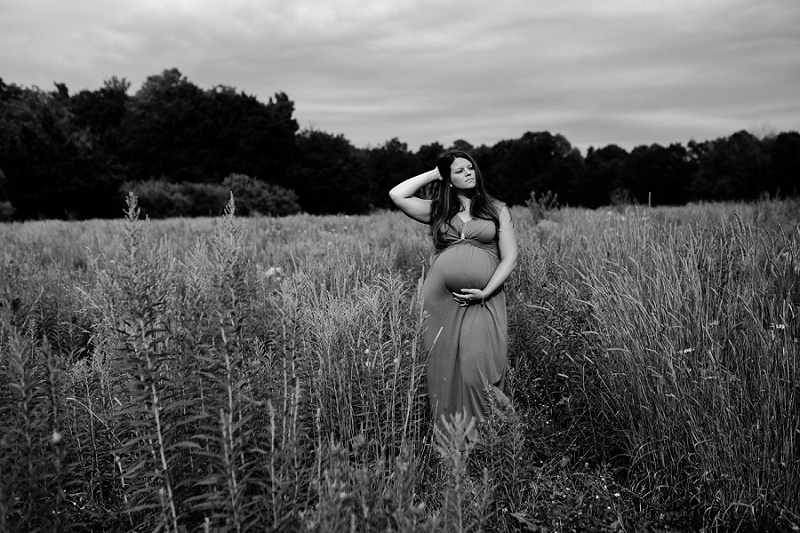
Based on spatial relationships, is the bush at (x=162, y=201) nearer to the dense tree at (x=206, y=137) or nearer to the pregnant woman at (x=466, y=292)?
the dense tree at (x=206, y=137)

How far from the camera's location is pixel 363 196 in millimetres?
54031

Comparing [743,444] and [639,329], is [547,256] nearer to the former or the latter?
[639,329]

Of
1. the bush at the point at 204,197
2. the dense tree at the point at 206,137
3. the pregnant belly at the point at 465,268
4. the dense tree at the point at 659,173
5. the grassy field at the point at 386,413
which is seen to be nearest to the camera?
the grassy field at the point at 386,413

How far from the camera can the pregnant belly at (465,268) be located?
416cm

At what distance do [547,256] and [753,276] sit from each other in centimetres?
202

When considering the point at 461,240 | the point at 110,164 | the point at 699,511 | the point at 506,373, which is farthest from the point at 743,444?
the point at 110,164

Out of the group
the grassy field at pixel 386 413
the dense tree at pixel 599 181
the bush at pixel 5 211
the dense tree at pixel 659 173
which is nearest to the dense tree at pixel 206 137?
the bush at pixel 5 211

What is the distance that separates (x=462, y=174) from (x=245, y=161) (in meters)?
43.6

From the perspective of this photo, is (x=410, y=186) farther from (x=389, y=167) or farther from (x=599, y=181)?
(x=389, y=167)

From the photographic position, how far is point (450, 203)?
4.48 m

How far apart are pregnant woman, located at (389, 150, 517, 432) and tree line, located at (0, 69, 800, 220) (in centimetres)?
2287

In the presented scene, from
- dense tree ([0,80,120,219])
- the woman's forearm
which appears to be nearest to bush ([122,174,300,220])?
dense tree ([0,80,120,219])

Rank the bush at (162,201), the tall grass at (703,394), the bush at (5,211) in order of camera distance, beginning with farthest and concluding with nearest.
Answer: the bush at (162,201) → the bush at (5,211) → the tall grass at (703,394)

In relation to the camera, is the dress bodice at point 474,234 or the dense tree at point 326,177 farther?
the dense tree at point 326,177
